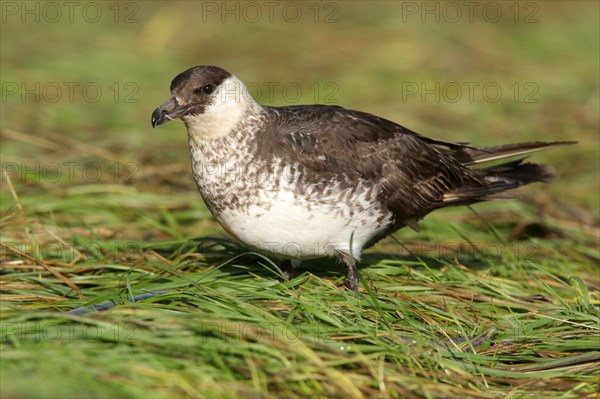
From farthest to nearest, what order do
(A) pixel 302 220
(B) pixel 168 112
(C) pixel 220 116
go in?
1. (C) pixel 220 116
2. (B) pixel 168 112
3. (A) pixel 302 220

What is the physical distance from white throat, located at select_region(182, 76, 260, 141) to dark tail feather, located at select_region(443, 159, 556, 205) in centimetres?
187

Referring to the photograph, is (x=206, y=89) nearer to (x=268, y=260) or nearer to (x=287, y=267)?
(x=268, y=260)

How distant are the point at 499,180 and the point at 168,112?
2.83 meters

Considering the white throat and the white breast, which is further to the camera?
the white throat

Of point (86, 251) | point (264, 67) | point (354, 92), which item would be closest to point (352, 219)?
point (86, 251)

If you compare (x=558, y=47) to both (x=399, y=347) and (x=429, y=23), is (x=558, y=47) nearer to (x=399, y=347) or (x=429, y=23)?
(x=429, y=23)

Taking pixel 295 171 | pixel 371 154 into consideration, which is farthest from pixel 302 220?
pixel 371 154

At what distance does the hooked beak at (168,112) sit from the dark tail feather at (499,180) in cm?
225

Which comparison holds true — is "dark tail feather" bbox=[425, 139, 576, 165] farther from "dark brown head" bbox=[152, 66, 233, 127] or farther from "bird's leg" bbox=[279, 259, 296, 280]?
"dark brown head" bbox=[152, 66, 233, 127]

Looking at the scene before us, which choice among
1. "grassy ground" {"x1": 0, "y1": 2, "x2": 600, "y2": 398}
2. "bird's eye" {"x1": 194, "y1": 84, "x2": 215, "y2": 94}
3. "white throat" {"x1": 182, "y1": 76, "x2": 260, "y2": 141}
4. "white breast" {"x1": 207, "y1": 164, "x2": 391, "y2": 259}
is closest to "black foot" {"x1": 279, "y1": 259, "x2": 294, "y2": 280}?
"grassy ground" {"x1": 0, "y1": 2, "x2": 600, "y2": 398}

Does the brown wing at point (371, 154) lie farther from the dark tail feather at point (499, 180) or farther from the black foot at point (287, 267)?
the black foot at point (287, 267)

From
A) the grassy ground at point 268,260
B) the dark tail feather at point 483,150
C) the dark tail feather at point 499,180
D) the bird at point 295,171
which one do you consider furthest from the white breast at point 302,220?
the dark tail feather at point 483,150

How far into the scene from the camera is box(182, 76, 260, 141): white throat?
605 centimetres

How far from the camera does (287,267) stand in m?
6.66
